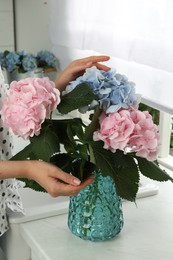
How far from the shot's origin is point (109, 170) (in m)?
0.78

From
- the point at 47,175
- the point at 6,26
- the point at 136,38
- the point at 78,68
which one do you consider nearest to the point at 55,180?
the point at 47,175

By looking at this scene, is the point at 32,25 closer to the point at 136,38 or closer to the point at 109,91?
the point at 136,38

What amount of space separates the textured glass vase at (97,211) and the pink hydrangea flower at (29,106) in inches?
7.5

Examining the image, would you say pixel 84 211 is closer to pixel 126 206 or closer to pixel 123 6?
pixel 126 206

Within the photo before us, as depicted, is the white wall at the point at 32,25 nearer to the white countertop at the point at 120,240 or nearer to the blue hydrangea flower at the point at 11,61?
the blue hydrangea flower at the point at 11,61

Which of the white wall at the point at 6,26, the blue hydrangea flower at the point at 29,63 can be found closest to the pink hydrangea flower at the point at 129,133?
the blue hydrangea flower at the point at 29,63

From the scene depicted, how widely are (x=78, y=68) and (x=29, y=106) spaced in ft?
0.61

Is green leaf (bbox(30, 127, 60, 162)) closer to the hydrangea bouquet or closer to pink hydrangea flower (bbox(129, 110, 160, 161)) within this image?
the hydrangea bouquet

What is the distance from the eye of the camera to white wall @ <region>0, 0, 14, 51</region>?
1939mm

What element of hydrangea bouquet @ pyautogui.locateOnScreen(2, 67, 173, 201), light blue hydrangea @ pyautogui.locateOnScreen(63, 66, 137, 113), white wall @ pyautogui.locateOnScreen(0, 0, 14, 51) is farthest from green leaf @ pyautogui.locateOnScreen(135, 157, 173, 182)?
white wall @ pyautogui.locateOnScreen(0, 0, 14, 51)

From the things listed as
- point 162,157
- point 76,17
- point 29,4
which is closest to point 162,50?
point 162,157

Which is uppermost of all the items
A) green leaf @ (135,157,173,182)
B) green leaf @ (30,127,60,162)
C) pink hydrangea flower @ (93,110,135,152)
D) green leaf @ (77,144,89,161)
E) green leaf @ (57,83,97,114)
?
green leaf @ (57,83,97,114)

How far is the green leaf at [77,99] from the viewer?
77 cm

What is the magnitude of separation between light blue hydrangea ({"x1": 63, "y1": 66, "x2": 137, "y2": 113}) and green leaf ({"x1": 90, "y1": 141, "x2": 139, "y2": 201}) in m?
0.07
